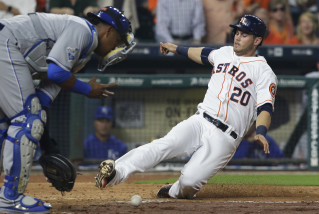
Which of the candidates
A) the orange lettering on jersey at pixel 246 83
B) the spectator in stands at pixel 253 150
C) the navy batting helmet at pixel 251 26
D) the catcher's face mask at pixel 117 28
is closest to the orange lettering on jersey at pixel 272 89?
the orange lettering on jersey at pixel 246 83

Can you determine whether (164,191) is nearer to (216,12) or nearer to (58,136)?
(58,136)

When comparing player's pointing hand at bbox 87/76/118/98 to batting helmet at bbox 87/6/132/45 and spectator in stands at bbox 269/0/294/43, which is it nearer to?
batting helmet at bbox 87/6/132/45

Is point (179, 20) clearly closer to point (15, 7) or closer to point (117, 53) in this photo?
point (15, 7)

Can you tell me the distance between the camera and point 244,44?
5.50 metres

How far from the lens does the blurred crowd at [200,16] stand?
938cm

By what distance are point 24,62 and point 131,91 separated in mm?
5045

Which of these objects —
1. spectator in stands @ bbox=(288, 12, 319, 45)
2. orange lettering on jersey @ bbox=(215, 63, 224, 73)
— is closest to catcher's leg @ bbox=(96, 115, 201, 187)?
orange lettering on jersey @ bbox=(215, 63, 224, 73)

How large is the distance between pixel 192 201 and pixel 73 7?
4.90 metres

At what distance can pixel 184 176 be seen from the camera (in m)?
5.23

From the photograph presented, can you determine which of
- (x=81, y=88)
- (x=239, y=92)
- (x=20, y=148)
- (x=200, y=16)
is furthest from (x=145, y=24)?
(x=20, y=148)

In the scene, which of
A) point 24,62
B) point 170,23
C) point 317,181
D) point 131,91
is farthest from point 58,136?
point 24,62

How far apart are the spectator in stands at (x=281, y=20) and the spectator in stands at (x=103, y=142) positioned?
10.1 feet

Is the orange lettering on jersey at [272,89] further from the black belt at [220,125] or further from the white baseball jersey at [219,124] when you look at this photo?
the black belt at [220,125]

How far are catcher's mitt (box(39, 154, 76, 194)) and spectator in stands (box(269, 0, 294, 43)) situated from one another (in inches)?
245
